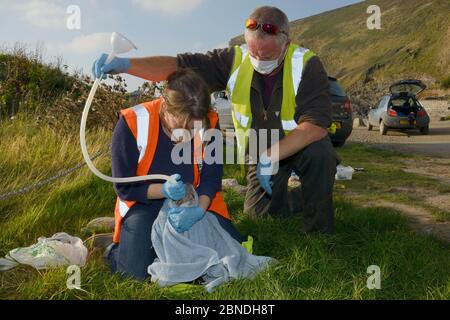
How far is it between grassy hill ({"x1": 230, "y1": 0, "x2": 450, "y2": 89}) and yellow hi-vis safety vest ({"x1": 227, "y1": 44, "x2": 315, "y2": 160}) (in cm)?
3732

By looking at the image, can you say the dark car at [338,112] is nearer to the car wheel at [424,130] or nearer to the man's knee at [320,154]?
the car wheel at [424,130]

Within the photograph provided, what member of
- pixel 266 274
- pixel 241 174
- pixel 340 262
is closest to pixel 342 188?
pixel 241 174

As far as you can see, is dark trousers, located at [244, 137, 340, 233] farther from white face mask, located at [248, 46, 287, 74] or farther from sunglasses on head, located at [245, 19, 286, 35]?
sunglasses on head, located at [245, 19, 286, 35]

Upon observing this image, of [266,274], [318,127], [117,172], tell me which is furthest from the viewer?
[318,127]

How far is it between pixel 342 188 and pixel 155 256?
10.9ft

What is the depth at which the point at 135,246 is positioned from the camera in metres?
3.07

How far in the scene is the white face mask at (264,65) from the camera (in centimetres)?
385

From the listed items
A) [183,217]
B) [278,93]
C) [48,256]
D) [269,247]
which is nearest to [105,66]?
[183,217]

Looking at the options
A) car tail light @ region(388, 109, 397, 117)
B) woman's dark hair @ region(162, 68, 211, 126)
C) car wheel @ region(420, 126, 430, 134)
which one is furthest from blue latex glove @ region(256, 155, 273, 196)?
car wheel @ region(420, 126, 430, 134)

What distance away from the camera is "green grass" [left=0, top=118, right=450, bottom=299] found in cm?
275

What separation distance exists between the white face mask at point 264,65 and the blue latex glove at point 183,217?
1.34 m
